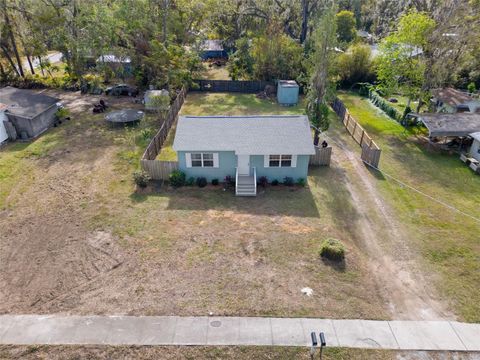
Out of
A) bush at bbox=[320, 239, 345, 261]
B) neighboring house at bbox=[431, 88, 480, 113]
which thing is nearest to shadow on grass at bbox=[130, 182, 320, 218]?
bush at bbox=[320, 239, 345, 261]

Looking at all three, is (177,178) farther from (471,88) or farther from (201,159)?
(471,88)

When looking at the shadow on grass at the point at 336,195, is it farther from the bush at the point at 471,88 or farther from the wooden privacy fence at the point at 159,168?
the bush at the point at 471,88

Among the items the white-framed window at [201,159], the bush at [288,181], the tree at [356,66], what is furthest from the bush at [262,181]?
the tree at [356,66]

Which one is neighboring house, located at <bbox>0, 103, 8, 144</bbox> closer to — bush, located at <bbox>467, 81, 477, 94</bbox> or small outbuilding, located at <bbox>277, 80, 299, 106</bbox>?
small outbuilding, located at <bbox>277, 80, 299, 106</bbox>

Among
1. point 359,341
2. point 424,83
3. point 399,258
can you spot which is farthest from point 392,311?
point 424,83

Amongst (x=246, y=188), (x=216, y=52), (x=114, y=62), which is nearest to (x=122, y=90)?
(x=114, y=62)
